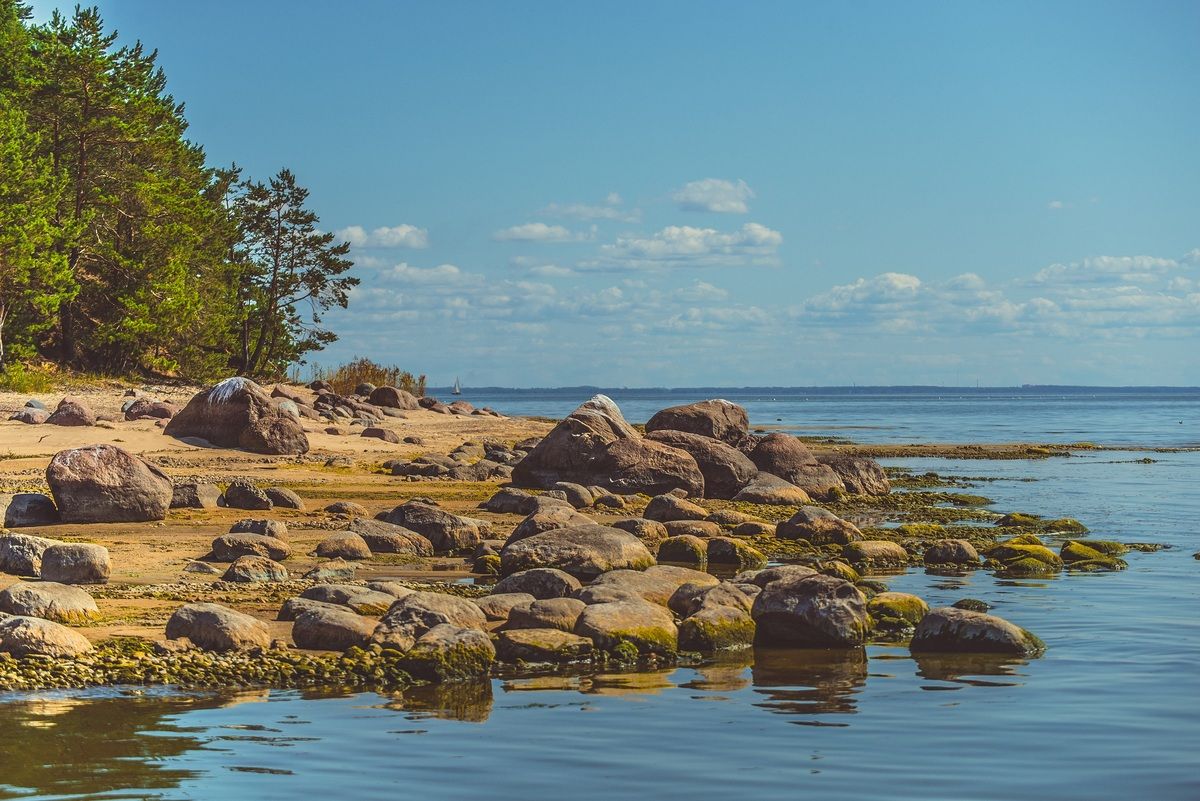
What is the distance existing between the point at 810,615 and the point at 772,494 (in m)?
13.1

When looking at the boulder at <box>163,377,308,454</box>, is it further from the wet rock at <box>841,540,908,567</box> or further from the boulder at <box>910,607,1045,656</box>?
the boulder at <box>910,607,1045,656</box>

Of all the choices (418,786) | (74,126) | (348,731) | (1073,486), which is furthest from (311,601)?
(74,126)

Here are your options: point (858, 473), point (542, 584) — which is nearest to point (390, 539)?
point (542, 584)

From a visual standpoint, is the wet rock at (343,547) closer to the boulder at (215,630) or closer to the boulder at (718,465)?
the boulder at (215,630)

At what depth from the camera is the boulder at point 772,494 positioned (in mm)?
24953

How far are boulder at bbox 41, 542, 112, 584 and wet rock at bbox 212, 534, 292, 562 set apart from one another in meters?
1.90

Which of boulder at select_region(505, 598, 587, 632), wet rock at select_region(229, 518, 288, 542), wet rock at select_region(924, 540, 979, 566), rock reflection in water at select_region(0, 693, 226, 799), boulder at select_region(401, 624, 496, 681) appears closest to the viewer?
rock reflection in water at select_region(0, 693, 226, 799)

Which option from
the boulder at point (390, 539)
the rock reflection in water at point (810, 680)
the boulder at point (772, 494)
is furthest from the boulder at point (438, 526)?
the boulder at point (772, 494)

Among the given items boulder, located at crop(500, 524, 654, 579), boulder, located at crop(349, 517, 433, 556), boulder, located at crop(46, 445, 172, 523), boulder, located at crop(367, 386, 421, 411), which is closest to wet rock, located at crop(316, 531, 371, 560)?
boulder, located at crop(349, 517, 433, 556)

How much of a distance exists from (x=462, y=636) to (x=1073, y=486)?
25.2 m

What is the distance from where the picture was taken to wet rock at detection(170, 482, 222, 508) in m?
19.7

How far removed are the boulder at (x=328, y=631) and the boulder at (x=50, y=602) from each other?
1.98m

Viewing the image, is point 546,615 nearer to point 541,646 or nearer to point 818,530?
point 541,646

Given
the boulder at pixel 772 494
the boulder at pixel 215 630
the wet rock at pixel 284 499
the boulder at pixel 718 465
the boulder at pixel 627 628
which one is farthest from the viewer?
the boulder at pixel 718 465
